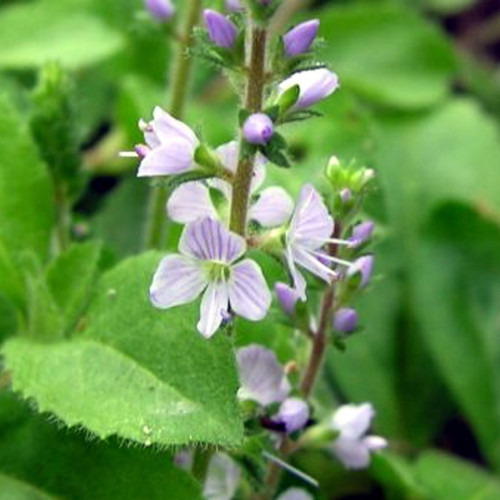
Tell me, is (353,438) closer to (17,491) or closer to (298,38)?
(17,491)

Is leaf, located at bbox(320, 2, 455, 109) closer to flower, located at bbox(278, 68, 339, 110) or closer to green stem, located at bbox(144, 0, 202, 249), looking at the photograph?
green stem, located at bbox(144, 0, 202, 249)

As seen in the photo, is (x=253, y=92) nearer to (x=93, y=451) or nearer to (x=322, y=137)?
(x=93, y=451)

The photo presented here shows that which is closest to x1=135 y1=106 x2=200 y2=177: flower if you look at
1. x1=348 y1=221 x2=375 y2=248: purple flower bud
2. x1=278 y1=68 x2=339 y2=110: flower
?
x1=278 y1=68 x2=339 y2=110: flower

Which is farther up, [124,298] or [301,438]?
[124,298]

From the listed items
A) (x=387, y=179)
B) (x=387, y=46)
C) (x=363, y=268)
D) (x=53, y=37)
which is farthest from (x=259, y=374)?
(x=387, y=46)

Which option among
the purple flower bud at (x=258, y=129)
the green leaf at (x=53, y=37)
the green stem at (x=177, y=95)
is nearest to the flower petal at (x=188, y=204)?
the purple flower bud at (x=258, y=129)

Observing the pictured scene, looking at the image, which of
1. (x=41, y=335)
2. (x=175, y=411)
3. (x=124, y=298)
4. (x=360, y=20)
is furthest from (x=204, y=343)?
(x=360, y=20)
